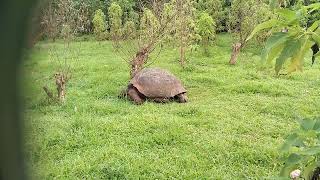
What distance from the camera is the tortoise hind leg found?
5395mm

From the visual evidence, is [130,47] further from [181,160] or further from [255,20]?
[181,160]

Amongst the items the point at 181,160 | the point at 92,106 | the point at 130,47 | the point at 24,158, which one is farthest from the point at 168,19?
the point at 24,158

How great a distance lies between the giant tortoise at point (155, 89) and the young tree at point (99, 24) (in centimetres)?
476

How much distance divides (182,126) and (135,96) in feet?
4.28

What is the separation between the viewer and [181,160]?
346 centimetres

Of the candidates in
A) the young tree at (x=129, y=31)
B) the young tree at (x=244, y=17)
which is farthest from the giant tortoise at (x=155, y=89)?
the young tree at (x=129, y=31)

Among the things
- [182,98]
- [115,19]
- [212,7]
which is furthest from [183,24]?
[212,7]

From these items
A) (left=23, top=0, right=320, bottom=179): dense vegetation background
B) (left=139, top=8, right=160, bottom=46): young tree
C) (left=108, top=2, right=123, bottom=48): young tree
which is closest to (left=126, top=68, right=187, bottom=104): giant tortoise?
(left=23, top=0, right=320, bottom=179): dense vegetation background

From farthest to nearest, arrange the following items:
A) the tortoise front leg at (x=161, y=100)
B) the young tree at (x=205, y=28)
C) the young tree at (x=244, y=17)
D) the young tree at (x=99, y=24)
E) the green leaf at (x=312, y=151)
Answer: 1. the young tree at (x=99, y=24)
2. the young tree at (x=205, y=28)
3. the young tree at (x=244, y=17)
4. the tortoise front leg at (x=161, y=100)
5. the green leaf at (x=312, y=151)

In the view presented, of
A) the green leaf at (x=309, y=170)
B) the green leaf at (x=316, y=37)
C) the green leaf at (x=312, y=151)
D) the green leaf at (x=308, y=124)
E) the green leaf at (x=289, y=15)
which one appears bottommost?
the green leaf at (x=309, y=170)

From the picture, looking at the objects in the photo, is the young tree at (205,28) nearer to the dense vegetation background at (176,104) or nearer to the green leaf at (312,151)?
the dense vegetation background at (176,104)

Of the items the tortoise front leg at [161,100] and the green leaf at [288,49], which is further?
the tortoise front leg at [161,100]

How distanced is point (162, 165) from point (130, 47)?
4.63 m

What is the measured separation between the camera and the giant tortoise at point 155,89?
17.8 feet
